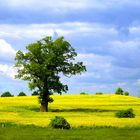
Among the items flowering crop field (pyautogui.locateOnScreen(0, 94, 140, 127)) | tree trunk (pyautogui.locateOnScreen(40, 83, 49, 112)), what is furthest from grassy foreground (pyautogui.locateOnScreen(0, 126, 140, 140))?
tree trunk (pyautogui.locateOnScreen(40, 83, 49, 112))

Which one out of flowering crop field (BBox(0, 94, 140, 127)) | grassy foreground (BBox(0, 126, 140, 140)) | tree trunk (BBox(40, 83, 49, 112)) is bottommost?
grassy foreground (BBox(0, 126, 140, 140))

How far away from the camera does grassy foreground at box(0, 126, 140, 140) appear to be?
144ft

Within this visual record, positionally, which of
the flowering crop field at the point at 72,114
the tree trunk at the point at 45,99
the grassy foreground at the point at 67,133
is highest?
the tree trunk at the point at 45,99

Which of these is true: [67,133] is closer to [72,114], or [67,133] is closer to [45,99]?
[72,114]

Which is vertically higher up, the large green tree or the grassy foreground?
the large green tree

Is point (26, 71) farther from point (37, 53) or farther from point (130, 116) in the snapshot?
point (130, 116)

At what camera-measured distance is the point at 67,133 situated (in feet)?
154

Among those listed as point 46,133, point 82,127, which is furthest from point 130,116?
point 46,133

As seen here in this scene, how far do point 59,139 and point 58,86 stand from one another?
5995cm

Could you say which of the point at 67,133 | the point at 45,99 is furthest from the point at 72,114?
the point at 67,133

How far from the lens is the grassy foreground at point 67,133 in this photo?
4398 cm

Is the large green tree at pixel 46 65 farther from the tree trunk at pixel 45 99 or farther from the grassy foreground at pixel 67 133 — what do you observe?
the grassy foreground at pixel 67 133

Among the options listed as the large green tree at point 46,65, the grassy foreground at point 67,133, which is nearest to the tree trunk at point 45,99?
the large green tree at point 46,65

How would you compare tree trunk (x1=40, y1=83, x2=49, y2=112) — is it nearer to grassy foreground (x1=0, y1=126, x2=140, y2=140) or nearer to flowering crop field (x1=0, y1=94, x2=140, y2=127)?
flowering crop field (x1=0, y1=94, x2=140, y2=127)
